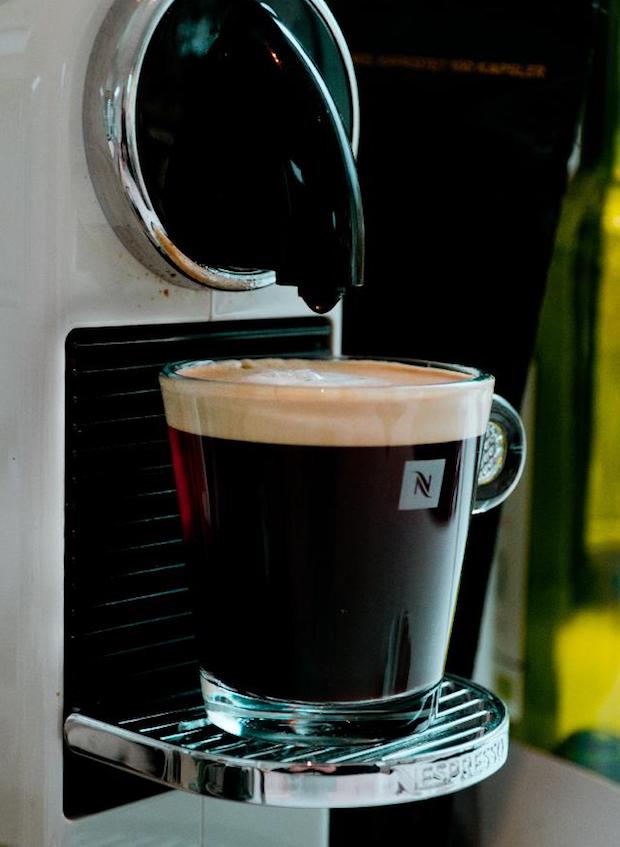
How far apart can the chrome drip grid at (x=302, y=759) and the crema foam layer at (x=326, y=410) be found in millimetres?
87

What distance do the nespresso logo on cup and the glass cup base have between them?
58 millimetres

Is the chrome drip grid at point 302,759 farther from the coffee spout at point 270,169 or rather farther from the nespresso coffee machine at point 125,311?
the coffee spout at point 270,169

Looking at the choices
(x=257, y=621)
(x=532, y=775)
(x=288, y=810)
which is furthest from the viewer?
(x=532, y=775)

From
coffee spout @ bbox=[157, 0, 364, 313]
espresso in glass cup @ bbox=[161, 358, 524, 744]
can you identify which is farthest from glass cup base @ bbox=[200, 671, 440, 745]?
coffee spout @ bbox=[157, 0, 364, 313]

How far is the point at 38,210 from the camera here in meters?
0.36

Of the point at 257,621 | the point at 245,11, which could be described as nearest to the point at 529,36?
the point at 245,11

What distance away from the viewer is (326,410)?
1.09 feet

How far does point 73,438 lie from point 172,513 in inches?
1.9

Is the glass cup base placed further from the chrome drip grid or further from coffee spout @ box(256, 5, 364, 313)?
coffee spout @ box(256, 5, 364, 313)

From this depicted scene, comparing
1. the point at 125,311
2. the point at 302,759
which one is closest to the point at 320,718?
the point at 302,759

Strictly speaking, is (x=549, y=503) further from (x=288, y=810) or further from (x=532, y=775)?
(x=288, y=810)

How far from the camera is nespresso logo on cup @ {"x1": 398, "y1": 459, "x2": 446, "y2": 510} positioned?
341mm

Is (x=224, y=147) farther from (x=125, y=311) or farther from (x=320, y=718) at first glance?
(x=320, y=718)

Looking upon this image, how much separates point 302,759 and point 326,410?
0.31 feet
